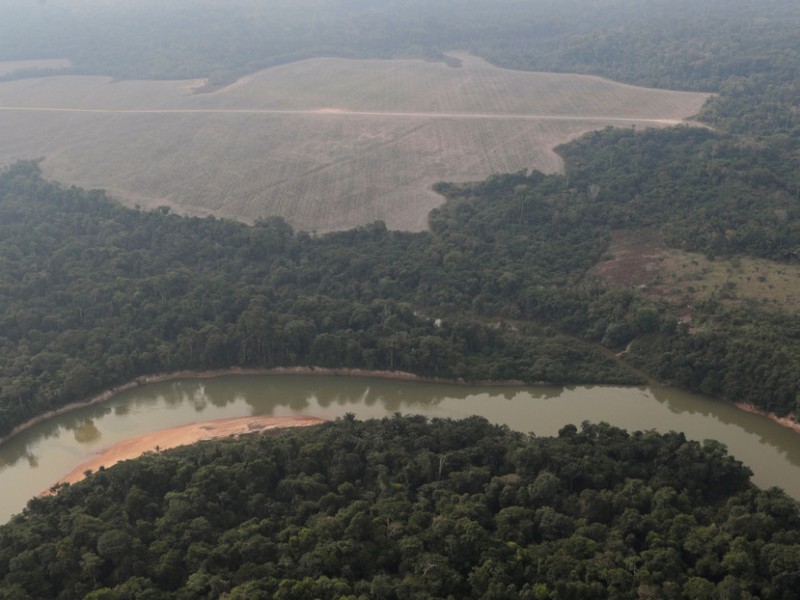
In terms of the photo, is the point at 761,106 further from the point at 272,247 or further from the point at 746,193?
the point at 272,247

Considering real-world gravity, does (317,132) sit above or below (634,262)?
above

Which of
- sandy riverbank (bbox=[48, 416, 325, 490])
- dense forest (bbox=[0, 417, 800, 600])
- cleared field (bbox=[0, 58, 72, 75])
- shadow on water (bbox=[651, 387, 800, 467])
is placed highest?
cleared field (bbox=[0, 58, 72, 75])

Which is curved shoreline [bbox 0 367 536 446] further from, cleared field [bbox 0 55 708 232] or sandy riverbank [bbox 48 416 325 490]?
cleared field [bbox 0 55 708 232]

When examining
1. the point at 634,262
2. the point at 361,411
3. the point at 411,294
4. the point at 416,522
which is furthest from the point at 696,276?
the point at 416,522

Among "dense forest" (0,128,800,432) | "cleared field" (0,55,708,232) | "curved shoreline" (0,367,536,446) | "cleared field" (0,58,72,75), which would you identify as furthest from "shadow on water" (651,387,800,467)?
"cleared field" (0,58,72,75)

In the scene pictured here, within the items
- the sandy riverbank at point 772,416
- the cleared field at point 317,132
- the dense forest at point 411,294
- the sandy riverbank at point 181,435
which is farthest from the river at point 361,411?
the cleared field at point 317,132

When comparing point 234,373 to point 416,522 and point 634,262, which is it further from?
point 634,262

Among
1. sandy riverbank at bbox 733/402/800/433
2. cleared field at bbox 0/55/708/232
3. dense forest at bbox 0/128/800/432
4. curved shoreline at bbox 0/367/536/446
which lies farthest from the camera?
cleared field at bbox 0/55/708/232
